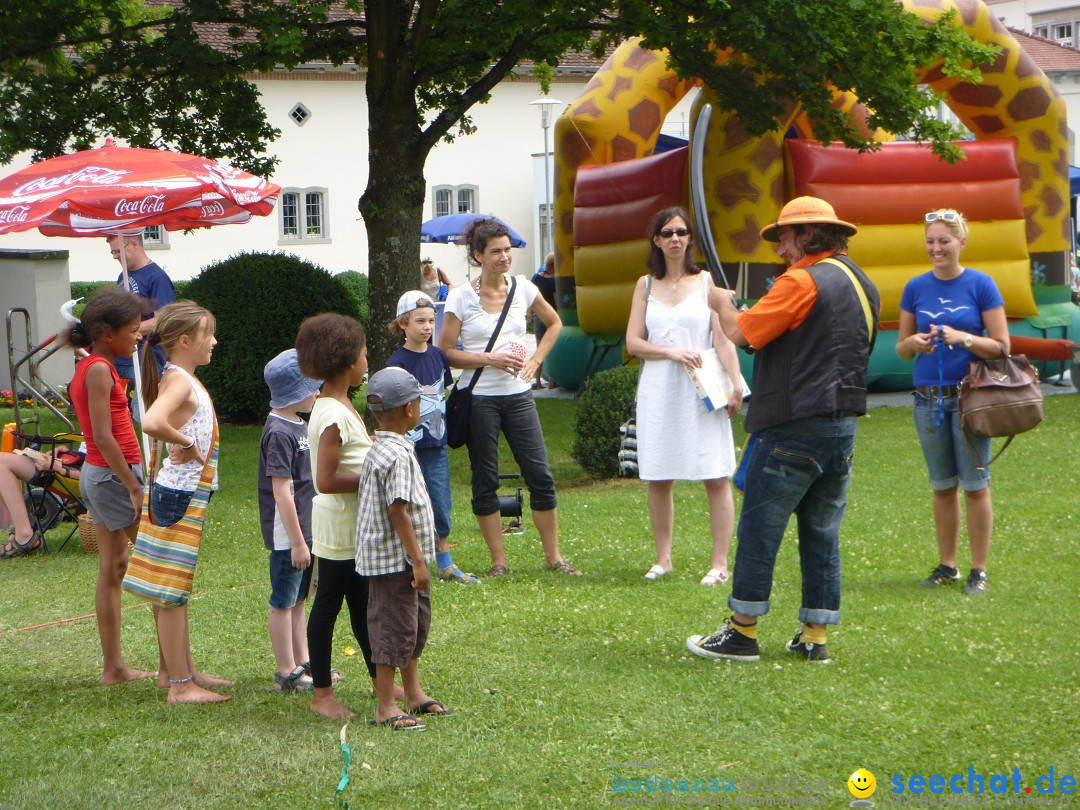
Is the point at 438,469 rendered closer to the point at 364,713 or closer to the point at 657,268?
the point at 657,268

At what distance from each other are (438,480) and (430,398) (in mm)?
559

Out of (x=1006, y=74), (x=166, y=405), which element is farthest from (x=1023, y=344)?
(x=1006, y=74)

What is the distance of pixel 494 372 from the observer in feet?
23.6

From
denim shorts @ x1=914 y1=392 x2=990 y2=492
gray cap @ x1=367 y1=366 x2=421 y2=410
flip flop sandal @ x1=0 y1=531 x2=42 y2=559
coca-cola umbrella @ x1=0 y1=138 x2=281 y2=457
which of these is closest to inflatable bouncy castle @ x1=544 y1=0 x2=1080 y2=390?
coca-cola umbrella @ x1=0 y1=138 x2=281 y2=457

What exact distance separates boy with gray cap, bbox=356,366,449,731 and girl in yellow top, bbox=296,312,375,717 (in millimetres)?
110

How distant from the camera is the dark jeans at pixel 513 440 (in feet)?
23.6

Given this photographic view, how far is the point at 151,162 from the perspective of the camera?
8.95 metres

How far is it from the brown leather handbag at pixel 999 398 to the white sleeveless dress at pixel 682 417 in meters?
1.29

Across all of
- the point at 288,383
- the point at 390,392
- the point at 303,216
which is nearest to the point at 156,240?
the point at 303,216

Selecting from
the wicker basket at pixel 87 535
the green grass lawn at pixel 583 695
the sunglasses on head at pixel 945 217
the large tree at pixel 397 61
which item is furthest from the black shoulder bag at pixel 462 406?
the large tree at pixel 397 61

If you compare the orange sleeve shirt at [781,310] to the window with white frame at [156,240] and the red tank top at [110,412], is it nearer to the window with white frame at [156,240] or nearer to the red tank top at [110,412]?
the red tank top at [110,412]

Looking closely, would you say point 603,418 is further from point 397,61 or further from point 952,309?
point 952,309

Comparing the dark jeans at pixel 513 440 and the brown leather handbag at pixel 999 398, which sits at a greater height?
the brown leather handbag at pixel 999 398

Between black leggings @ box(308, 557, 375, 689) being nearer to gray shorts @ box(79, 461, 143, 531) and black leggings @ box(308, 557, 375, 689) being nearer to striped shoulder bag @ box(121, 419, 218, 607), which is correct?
striped shoulder bag @ box(121, 419, 218, 607)
